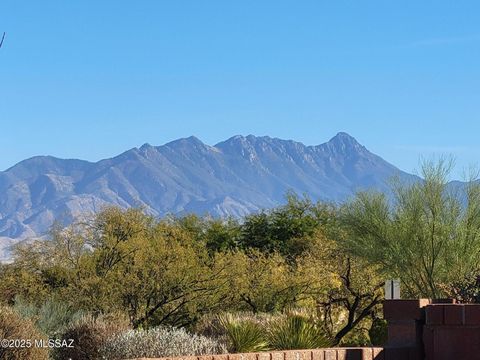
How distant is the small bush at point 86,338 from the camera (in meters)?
18.3

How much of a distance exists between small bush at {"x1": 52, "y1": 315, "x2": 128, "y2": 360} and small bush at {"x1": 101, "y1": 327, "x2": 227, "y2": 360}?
79.3 inches

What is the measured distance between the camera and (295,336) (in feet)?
47.4

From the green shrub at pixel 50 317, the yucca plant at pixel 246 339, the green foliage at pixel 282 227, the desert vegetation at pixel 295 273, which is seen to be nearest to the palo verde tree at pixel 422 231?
the desert vegetation at pixel 295 273

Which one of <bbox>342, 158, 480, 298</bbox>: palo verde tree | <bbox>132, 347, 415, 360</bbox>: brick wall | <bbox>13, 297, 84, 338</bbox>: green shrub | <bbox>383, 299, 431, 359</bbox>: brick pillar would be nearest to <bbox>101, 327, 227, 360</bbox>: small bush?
<bbox>383, 299, 431, 359</bbox>: brick pillar

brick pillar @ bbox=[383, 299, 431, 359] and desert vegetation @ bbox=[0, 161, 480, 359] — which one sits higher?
desert vegetation @ bbox=[0, 161, 480, 359]

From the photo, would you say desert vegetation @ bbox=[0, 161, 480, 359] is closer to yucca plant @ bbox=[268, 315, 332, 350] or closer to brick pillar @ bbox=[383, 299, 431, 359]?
yucca plant @ bbox=[268, 315, 332, 350]

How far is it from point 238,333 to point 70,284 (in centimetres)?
1628

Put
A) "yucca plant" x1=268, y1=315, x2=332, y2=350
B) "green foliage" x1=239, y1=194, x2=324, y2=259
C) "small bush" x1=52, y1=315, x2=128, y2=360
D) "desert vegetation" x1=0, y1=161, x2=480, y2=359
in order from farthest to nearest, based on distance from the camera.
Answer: "green foliage" x1=239, y1=194, x2=324, y2=259 → "desert vegetation" x1=0, y1=161, x2=480, y2=359 → "small bush" x1=52, y1=315, x2=128, y2=360 → "yucca plant" x1=268, y1=315, x2=332, y2=350

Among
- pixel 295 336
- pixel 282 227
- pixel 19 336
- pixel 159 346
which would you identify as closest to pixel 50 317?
pixel 19 336

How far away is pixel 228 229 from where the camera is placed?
54844 mm

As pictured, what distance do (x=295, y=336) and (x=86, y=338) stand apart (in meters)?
5.51

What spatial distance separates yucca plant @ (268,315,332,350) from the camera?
14.2m

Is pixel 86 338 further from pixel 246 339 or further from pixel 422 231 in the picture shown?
pixel 422 231

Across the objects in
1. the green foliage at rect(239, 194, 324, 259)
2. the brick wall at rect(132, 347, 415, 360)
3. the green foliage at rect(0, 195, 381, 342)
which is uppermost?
the green foliage at rect(239, 194, 324, 259)
